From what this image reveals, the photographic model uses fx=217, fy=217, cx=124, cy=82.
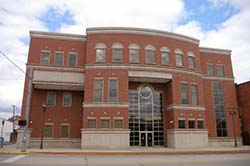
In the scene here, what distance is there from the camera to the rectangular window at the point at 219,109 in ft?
107

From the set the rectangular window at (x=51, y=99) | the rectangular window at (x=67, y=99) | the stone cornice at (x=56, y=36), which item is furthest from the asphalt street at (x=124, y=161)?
the stone cornice at (x=56, y=36)

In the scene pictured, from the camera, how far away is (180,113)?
28688mm

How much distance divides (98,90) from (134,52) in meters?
7.20

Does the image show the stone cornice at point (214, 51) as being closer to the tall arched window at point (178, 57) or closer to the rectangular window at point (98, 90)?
the tall arched window at point (178, 57)

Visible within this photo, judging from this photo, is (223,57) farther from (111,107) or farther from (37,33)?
(37,33)

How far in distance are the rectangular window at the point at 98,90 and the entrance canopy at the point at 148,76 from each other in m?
3.96

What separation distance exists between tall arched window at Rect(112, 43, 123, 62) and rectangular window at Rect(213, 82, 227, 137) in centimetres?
1623

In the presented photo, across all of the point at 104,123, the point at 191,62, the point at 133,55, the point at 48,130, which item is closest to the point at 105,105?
the point at 104,123

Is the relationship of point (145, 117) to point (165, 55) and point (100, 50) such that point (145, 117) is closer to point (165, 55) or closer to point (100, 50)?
point (165, 55)

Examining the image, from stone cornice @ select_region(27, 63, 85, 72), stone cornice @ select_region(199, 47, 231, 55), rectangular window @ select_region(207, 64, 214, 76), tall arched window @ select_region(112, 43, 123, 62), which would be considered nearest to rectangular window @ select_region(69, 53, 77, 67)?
stone cornice @ select_region(27, 63, 85, 72)

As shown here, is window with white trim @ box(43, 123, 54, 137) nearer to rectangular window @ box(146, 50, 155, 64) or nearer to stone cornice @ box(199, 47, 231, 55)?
rectangular window @ box(146, 50, 155, 64)

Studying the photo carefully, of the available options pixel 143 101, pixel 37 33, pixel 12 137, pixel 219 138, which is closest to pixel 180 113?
pixel 143 101

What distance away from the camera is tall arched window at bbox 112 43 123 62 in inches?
1148

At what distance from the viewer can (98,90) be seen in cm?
2794
